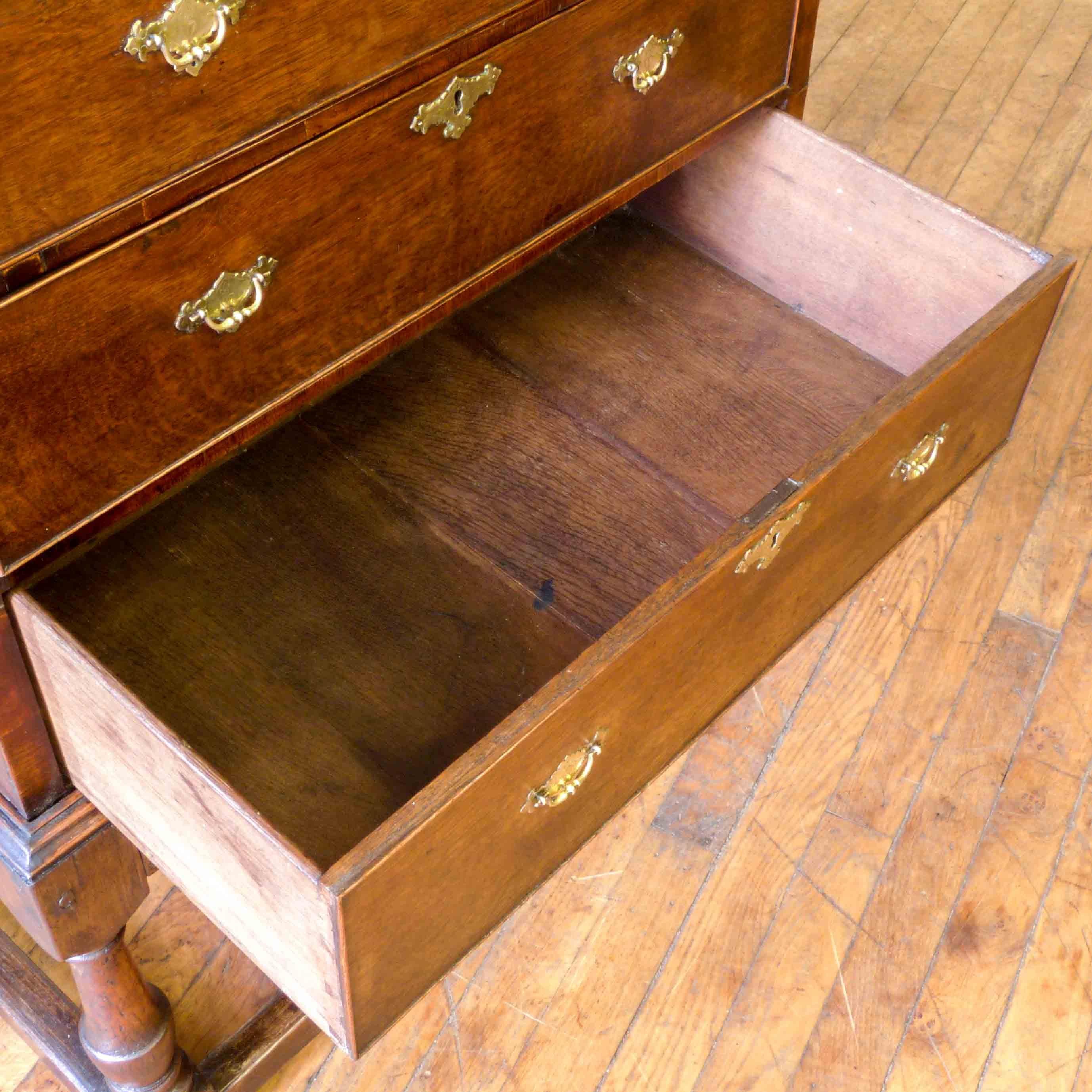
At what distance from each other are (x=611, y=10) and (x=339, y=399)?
0.38 meters

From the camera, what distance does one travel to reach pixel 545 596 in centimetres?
107

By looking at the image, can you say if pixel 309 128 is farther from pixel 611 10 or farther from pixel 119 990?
pixel 119 990

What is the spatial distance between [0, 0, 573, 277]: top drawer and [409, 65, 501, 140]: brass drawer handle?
0.04 metres

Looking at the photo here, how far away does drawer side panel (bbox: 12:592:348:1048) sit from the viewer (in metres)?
0.74

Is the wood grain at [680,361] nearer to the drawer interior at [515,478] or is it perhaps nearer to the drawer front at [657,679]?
the drawer interior at [515,478]

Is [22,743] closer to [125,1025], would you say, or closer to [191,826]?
[191,826]

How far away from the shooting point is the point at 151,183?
0.75 metres

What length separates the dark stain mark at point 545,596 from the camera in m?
1.07

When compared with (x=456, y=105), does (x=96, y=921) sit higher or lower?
lower

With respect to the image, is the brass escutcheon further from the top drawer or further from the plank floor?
the plank floor

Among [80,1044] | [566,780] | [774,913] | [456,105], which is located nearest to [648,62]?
[456,105]

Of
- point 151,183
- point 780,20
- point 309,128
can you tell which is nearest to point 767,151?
point 780,20

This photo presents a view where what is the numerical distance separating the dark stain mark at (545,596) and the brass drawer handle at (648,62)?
→ 37 cm

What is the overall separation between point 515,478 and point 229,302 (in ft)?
1.15
